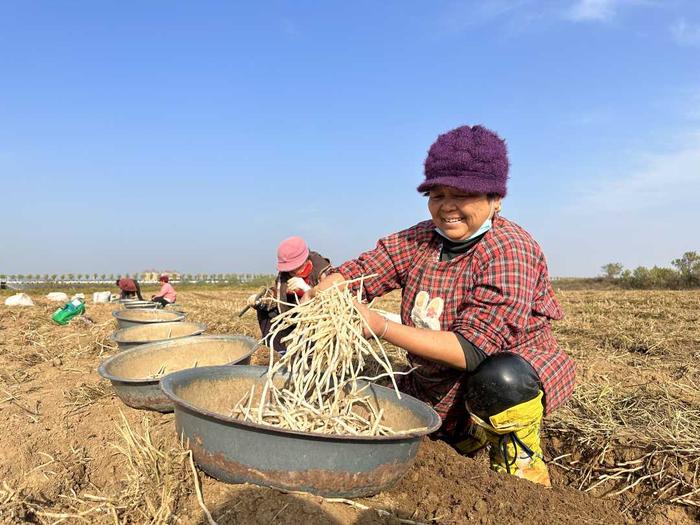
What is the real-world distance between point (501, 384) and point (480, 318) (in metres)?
0.33

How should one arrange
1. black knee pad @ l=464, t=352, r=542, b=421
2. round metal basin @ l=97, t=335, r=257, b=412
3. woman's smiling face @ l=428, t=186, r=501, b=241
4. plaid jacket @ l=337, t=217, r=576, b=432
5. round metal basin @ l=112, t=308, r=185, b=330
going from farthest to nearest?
1. round metal basin @ l=112, t=308, r=185, b=330
2. round metal basin @ l=97, t=335, r=257, b=412
3. woman's smiling face @ l=428, t=186, r=501, b=241
4. plaid jacket @ l=337, t=217, r=576, b=432
5. black knee pad @ l=464, t=352, r=542, b=421

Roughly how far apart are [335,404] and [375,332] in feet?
1.30

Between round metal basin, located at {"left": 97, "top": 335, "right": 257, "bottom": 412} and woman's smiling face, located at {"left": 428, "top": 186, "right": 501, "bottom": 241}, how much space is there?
170 cm

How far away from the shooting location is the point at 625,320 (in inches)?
325

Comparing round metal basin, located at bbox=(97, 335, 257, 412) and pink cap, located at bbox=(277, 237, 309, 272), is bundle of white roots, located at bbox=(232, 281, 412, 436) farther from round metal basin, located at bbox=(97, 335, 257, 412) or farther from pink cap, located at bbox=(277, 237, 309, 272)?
pink cap, located at bbox=(277, 237, 309, 272)

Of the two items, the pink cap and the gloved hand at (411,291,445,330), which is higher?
the pink cap

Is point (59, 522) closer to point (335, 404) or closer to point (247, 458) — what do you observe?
point (247, 458)

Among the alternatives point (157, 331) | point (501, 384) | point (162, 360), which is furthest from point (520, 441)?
point (157, 331)

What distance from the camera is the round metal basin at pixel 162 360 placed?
3367 millimetres

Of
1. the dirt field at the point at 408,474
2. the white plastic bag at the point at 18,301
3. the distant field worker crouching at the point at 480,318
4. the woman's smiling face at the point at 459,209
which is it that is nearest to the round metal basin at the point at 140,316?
the dirt field at the point at 408,474

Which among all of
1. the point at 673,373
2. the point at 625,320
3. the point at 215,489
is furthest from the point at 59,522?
the point at 625,320

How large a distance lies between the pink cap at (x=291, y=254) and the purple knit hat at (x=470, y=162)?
2.32m

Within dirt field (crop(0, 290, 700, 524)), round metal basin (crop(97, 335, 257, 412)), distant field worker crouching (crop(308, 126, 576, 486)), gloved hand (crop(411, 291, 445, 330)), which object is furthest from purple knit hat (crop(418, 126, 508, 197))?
round metal basin (crop(97, 335, 257, 412))

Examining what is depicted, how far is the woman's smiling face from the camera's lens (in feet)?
8.92
